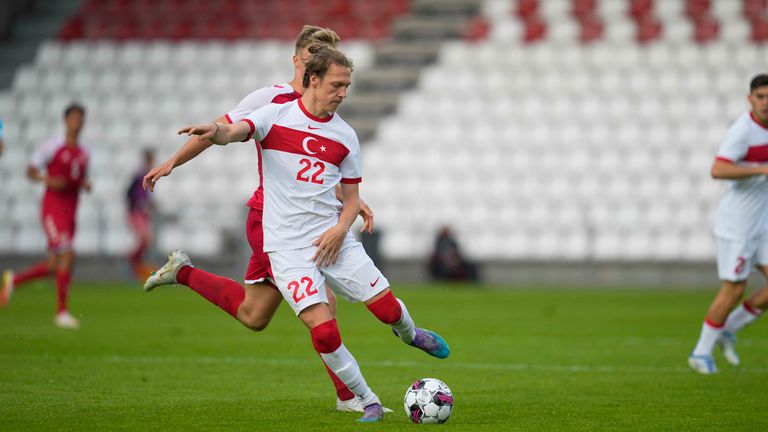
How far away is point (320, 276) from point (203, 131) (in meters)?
1.22

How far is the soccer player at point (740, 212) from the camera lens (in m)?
9.55

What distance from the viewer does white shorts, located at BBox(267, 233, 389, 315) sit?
696 centimetres

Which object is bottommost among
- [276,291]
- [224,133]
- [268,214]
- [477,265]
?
[477,265]

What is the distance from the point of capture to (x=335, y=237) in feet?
23.1

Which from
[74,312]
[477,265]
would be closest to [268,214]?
[74,312]

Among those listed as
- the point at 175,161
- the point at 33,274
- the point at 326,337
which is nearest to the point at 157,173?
the point at 175,161

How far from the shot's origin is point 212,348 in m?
11.8

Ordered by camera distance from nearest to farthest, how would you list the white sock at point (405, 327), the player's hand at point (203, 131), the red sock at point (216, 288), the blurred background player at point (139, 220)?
1. the player's hand at point (203, 131)
2. the white sock at point (405, 327)
3. the red sock at point (216, 288)
4. the blurred background player at point (139, 220)

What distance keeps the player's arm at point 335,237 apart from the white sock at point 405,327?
0.52 metres

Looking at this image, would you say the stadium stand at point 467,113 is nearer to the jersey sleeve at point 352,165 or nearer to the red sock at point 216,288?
the red sock at point 216,288

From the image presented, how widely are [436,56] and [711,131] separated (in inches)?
267

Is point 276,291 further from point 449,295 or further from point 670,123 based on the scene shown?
point 670,123

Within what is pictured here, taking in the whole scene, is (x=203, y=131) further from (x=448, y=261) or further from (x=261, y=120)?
(x=448, y=261)

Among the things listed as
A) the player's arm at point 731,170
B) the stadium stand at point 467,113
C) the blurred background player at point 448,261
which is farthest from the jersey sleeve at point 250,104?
the stadium stand at point 467,113
